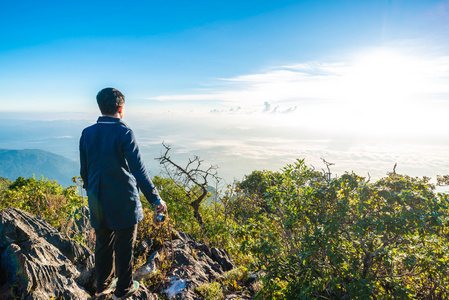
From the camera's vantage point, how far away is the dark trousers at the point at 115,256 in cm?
361

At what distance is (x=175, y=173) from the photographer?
1181 centimetres

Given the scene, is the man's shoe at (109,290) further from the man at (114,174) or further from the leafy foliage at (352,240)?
the leafy foliage at (352,240)

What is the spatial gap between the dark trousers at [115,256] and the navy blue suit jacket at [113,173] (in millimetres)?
234

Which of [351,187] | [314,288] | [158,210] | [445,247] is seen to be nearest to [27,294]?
[158,210]

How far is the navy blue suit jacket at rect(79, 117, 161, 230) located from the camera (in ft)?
11.0

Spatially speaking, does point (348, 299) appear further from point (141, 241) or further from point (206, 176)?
point (206, 176)

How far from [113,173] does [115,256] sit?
130 centimetres

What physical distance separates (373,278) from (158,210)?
3436mm

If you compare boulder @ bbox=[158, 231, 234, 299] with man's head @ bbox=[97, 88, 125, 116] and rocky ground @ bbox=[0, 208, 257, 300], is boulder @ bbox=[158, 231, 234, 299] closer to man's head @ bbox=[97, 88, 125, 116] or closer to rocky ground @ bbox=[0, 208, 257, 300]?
rocky ground @ bbox=[0, 208, 257, 300]

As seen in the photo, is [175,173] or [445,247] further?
[175,173]

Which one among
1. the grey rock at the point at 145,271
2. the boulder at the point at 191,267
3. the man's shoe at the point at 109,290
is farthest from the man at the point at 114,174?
the boulder at the point at 191,267

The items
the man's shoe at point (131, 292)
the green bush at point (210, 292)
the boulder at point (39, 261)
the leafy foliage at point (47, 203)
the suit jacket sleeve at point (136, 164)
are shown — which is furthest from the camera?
the leafy foliage at point (47, 203)

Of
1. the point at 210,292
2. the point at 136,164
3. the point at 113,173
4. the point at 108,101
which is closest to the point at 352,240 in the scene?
the point at 210,292

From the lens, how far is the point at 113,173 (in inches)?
133
